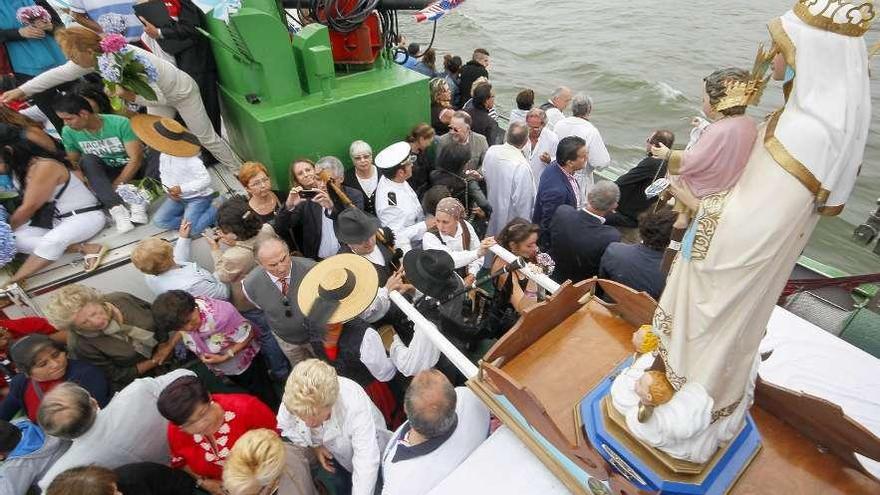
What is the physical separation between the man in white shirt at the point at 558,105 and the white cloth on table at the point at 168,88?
3897mm

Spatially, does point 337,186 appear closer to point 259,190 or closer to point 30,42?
point 259,190

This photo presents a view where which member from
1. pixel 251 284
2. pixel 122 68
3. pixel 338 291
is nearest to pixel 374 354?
pixel 338 291

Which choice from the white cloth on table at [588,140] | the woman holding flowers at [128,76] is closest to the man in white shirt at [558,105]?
the white cloth on table at [588,140]

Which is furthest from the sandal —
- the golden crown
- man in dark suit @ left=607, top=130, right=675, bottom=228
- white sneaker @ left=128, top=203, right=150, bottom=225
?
man in dark suit @ left=607, top=130, right=675, bottom=228

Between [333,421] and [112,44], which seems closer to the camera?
[333,421]

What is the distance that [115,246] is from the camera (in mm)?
3564

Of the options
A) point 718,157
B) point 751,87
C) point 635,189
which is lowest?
point 635,189

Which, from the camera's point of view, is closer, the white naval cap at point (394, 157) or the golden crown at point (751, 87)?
the golden crown at point (751, 87)

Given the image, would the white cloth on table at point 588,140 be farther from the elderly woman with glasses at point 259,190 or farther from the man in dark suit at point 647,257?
the elderly woman with glasses at point 259,190

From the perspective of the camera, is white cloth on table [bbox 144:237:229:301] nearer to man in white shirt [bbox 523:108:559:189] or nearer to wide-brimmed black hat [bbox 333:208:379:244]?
wide-brimmed black hat [bbox 333:208:379:244]

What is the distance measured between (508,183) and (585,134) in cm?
109

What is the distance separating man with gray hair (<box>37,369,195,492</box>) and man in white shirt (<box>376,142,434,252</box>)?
1910 millimetres

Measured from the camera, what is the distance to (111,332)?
2.80 m

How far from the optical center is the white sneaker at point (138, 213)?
147 inches
